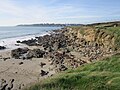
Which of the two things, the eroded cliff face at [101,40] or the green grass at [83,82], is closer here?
the green grass at [83,82]

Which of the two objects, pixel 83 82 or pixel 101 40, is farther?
pixel 101 40

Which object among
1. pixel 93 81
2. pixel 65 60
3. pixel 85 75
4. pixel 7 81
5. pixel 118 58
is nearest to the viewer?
pixel 93 81

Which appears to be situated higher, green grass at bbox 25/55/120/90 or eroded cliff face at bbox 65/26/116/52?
green grass at bbox 25/55/120/90

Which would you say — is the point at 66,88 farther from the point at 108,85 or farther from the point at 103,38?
the point at 103,38

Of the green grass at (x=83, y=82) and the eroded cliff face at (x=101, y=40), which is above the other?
the green grass at (x=83, y=82)

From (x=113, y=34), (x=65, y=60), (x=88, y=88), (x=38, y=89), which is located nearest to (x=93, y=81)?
(x=88, y=88)

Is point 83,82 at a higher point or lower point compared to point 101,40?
higher

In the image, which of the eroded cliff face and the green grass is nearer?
the green grass

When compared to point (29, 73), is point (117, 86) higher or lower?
higher

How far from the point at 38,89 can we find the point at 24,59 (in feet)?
95.0

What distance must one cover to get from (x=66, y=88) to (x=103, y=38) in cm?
3001

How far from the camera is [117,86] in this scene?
14.3 m

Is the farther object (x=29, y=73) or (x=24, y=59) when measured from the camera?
(x=24, y=59)

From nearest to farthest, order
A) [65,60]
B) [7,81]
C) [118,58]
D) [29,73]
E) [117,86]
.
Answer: [117,86] → [118,58] → [7,81] → [29,73] → [65,60]
